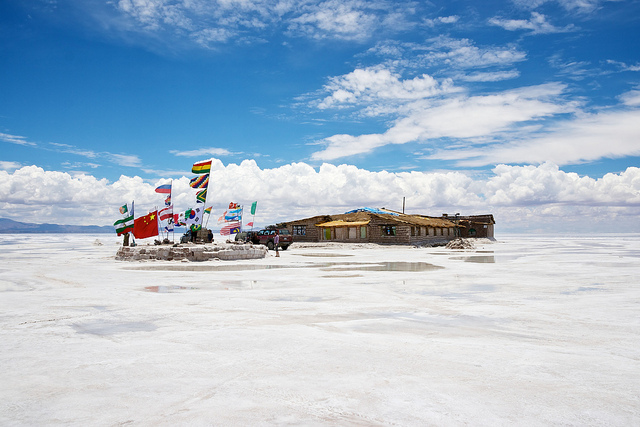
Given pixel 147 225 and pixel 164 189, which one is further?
pixel 164 189

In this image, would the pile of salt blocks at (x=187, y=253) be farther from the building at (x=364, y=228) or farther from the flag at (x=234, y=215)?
the building at (x=364, y=228)

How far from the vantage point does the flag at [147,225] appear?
91.9 ft

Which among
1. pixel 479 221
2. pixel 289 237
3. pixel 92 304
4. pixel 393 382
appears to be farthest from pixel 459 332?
pixel 479 221

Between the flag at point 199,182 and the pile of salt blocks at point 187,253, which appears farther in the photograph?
the flag at point 199,182

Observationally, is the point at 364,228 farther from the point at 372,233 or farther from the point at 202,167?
the point at 202,167

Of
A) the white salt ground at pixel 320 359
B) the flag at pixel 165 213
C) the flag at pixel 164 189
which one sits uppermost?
the flag at pixel 164 189

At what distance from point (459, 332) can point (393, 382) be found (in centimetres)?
284

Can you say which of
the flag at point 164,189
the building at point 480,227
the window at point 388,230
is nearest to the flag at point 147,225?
the flag at point 164,189

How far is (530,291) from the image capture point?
11961 millimetres

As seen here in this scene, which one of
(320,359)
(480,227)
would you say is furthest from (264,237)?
(480,227)

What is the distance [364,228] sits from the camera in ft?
161

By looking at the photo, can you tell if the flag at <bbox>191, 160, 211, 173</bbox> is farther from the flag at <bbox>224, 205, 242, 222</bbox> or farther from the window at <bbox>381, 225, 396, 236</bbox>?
the window at <bbox>381, 225, 396, 236</bbox>

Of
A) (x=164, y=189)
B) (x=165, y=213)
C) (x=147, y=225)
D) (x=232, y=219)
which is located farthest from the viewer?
(x=232, y=219)

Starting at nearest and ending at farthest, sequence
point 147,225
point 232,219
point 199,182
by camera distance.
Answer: point 199,182, point 147,225, point 232,219
